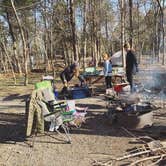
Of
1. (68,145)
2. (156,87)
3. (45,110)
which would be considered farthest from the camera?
(156,87)

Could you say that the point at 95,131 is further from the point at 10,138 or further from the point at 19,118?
the point at 19,118

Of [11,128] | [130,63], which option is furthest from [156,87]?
[11,128]

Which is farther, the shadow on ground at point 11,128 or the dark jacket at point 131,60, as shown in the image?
the dark jacket at point 131,60

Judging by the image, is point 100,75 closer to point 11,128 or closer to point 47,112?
point 11,128

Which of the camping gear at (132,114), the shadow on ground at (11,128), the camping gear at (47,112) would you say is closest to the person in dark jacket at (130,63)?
the camping gear at (132,114)

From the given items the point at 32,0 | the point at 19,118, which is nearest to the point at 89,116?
the point at 19,118

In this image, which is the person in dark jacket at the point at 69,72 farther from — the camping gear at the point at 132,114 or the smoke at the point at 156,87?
the camping gear at the point at 132,114

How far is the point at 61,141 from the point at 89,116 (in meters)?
2.11

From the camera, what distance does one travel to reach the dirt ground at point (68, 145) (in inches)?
281

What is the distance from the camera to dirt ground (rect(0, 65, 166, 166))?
7.12m

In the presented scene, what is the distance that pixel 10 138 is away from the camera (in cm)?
875

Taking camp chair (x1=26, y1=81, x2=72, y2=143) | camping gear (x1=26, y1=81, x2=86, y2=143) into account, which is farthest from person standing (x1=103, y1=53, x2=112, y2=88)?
camp chair (x1=26, y1=81, x2=72, y2=143)

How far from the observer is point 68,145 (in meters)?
7.92

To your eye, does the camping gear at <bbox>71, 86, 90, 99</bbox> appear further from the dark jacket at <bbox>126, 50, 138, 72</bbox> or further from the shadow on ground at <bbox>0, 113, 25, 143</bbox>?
the shadow on ground at <bbox>0, 113, 25, 143</bbox>
